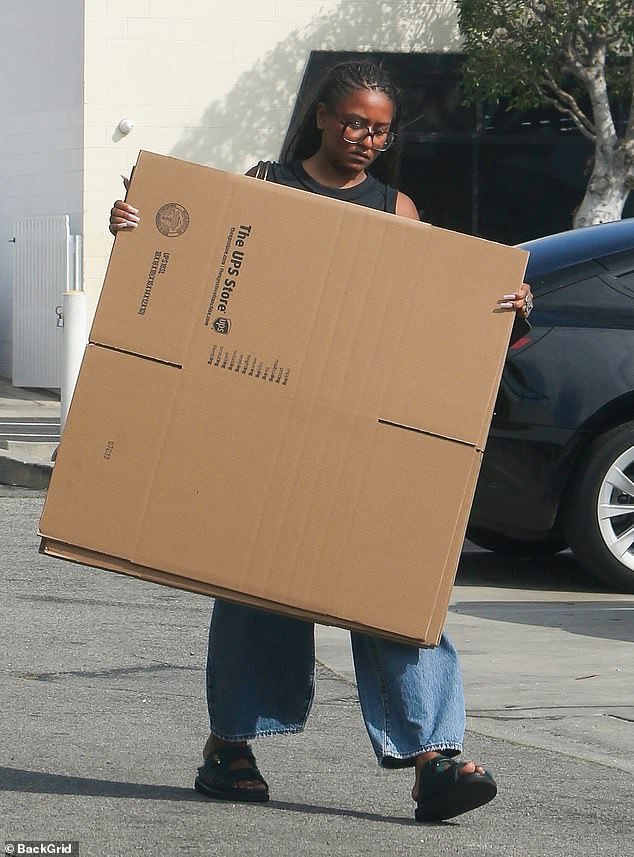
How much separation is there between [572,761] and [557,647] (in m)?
1.59

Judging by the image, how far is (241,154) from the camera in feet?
60.7

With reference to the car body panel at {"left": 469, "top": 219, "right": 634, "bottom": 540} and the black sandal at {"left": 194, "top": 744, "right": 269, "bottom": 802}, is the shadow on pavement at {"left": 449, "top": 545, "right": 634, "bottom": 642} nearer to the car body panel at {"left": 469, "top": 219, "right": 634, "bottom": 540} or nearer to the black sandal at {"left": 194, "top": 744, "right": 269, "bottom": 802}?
the car body panel at {"left": 469, "top": 219, "right": 634, "bottom": 540}

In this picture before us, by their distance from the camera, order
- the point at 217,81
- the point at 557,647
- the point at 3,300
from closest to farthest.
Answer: the point at 557,647 → the point at 217,81 → the point at 3,300

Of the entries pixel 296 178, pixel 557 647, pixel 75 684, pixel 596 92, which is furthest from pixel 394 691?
pixel 596 92

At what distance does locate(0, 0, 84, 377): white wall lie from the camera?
18406 mm

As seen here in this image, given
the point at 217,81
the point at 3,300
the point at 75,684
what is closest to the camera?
the point at 75,684

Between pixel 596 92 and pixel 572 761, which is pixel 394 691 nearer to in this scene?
pixel 572 761

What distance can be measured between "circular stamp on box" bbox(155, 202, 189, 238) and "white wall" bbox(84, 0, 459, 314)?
14.7m

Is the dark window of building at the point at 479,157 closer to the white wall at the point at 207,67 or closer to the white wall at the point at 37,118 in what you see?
the white wall at the point at 207,67

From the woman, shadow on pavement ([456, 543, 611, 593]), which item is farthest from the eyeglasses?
shadow on pavement ([456, 543, 611, 593])

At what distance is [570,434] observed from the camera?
22.7ft

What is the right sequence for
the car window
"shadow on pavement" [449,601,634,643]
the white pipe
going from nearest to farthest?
"shadow on pavement" [449,601,634,643] → the car window → the white pipe

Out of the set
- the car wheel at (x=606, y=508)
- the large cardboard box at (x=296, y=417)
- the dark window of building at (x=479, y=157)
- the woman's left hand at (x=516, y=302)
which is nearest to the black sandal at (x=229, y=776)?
the large cardboard box at (x=296, y=417)

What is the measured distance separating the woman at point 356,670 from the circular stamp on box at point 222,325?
0.30 m
